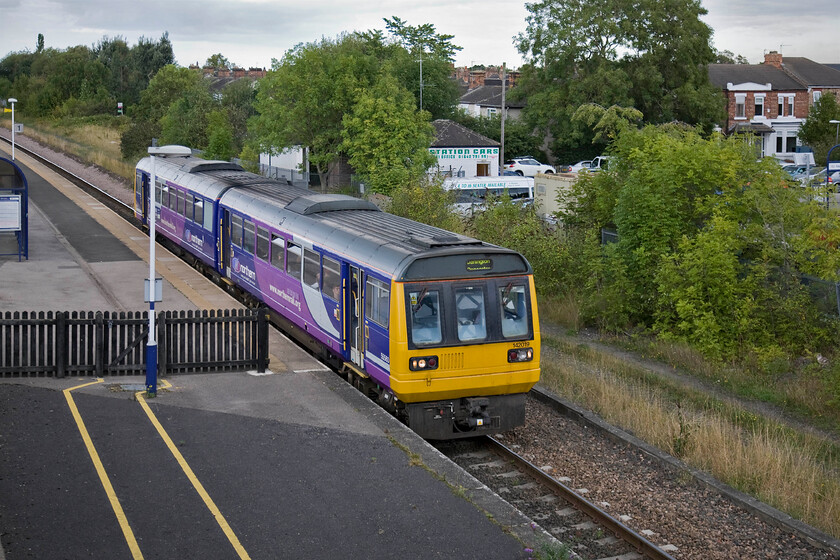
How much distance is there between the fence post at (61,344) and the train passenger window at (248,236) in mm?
5343

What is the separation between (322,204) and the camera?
55.5 feet

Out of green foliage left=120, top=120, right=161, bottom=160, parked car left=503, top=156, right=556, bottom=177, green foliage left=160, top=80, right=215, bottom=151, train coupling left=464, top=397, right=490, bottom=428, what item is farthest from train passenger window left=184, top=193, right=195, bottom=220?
parked car left=503, top=156, right=556, bottom=177

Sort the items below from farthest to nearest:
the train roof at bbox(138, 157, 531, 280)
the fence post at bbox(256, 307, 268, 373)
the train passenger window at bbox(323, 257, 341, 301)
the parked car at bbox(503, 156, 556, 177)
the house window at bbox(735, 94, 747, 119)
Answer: the house window at bbox(735, 94, 747, 119)
the parked car at bbox(503, 156, 556, 177)
the fence post at bbox(256, 307, 268, 373)
the train passenger window at bbox(323, 257, 341, 301)
the train roof at bbox(138, 157, 531, 280)

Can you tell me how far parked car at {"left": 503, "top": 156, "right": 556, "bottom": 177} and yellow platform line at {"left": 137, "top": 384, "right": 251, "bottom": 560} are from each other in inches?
1820

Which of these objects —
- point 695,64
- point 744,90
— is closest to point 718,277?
point 695,64

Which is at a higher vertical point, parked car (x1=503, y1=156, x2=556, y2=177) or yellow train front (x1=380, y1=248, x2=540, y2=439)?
parked car (x1=503, y1=156, x2=556, y2=177)

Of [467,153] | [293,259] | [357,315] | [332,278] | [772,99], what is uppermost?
[772,99]

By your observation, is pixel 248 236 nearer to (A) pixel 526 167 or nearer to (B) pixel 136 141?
(B) pixel 136 141

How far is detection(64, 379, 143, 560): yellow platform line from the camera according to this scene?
350 inches

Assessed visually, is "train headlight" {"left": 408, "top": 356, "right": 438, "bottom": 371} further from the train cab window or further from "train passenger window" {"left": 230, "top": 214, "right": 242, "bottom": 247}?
the train cab window

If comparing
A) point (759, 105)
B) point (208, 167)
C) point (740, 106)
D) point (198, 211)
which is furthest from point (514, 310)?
point (759, 105)

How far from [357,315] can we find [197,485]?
391cm

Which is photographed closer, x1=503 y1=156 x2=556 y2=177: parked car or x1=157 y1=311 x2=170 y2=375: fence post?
x1=157 y1=311 x2=170 y2=375: fence post

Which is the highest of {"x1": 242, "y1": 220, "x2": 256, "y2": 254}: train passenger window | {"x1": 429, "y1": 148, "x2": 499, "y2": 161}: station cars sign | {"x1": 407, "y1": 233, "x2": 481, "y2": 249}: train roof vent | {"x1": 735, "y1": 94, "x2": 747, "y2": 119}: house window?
{"x1": 735, "y1": 94, "x2": 747, "y2": 119}: house window
